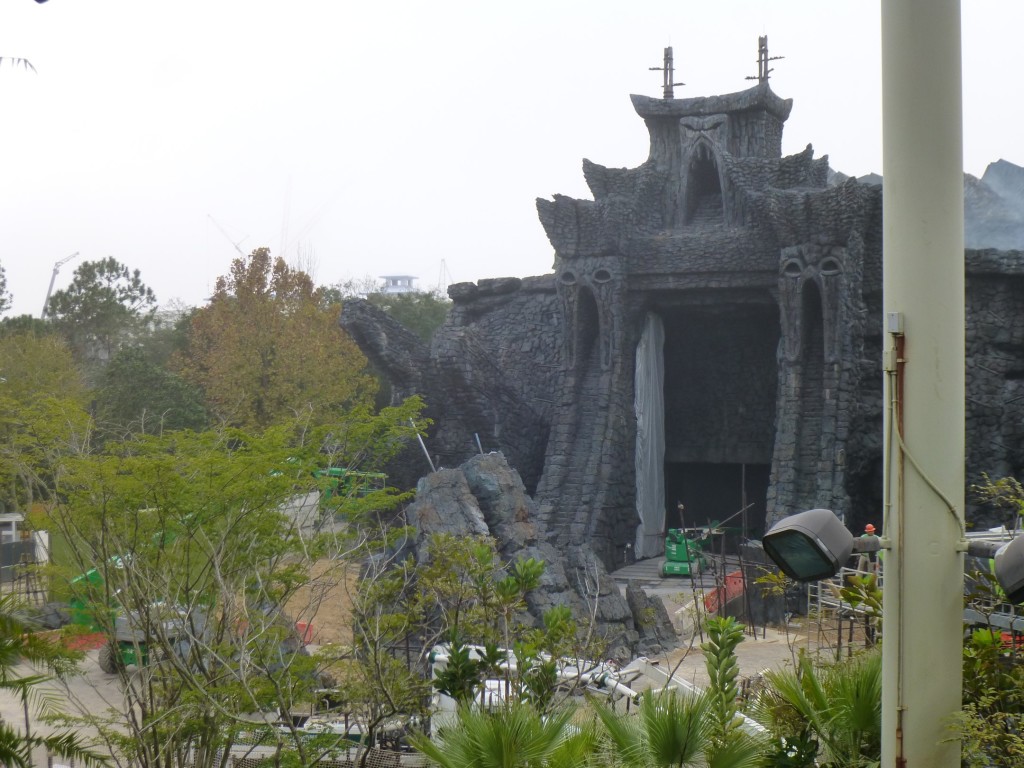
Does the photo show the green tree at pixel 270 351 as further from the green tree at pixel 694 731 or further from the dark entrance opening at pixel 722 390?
the green tree at pixel 694 731

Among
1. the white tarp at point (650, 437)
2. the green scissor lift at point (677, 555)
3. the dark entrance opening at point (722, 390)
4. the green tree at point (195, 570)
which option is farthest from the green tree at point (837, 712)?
the dark entrance opening at point (722, 390)

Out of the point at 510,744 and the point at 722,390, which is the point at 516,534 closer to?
the point at 722,390

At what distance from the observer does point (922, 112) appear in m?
2.87

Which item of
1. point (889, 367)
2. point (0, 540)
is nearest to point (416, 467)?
point (0, 540)

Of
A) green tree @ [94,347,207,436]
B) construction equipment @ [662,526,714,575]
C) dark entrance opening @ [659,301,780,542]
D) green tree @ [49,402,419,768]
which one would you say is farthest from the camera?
green tree @ [94,347,207,436]

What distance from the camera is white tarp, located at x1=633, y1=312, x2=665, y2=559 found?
74.1 feet

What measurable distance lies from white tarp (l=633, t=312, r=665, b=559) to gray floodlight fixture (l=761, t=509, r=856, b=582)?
19533mm

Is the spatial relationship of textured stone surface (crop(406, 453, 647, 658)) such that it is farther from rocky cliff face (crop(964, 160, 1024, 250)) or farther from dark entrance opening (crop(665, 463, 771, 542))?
rocky cliff face (crop(964, 160, 1024, 250))

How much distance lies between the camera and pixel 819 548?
9.41 feet

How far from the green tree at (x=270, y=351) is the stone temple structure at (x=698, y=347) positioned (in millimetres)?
4212

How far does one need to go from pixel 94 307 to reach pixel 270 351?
11005 mm

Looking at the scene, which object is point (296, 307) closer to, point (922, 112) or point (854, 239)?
point (854, 239)

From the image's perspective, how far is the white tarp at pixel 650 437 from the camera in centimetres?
2258

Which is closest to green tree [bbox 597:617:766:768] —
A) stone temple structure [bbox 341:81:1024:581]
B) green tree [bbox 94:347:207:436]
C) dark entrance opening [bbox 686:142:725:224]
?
stone temple structure [bbox 341:81:1024:581]
